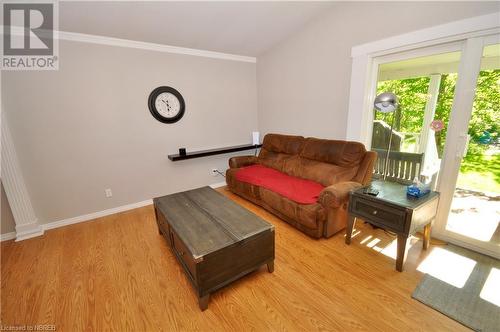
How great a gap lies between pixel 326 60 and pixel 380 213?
2023mm

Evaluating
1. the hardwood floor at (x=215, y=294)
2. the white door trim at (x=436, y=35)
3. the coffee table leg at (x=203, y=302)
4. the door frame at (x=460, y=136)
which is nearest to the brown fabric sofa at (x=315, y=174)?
the hardwood floor at (x=215, y=294)

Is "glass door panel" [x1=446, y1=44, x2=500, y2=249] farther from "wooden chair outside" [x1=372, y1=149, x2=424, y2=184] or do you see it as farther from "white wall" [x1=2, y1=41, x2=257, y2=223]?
"white wall" [x1=2, y1=41, x2=257, y2=223]

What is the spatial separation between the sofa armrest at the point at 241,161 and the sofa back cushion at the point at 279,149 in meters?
0.14

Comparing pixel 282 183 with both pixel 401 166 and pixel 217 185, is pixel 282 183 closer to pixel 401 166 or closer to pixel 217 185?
pixel 401 166

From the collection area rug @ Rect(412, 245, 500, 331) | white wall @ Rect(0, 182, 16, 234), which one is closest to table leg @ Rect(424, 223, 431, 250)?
area rug @ Rect(412, 245, 500, 331)

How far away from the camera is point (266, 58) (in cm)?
357

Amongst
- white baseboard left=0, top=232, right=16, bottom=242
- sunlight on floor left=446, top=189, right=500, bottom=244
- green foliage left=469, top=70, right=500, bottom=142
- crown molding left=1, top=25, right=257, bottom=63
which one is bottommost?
white baseboard left=0, top=232, right=16, bottom=242

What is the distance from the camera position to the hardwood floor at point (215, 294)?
1.33 metres

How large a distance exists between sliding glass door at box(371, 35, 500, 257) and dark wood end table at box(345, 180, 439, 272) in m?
0.43

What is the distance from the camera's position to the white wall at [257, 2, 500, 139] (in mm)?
1856

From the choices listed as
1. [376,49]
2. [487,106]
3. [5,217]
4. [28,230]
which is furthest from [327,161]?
[5,217]

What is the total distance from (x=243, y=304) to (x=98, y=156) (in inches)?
102

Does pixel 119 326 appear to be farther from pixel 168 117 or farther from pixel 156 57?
pixel 156 57

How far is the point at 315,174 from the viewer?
2621mm
